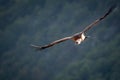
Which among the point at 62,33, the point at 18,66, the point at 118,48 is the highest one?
the point at 62,33

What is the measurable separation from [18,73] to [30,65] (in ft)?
8.17

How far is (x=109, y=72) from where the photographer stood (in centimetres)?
5525

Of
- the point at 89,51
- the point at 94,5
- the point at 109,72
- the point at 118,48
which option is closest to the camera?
the point at 109,72

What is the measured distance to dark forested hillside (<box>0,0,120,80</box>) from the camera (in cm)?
6050

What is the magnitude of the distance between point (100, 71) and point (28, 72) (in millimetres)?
11296

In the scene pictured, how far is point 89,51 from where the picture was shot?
214ft

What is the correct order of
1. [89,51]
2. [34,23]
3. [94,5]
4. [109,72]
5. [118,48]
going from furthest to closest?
[34,23], [94,5], [89,51], [118,48], [109,72]

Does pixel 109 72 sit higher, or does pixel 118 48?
pixel 118 48

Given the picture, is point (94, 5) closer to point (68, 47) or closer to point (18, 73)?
point (68, 47)

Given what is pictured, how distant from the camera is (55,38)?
72.0 meters

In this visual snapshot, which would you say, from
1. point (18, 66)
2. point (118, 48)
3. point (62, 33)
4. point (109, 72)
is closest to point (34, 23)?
point (62, 33)

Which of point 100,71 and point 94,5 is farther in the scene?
point 94,5

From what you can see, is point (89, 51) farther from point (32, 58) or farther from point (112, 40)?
point (32, 58)

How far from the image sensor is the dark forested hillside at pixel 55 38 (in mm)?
60500
